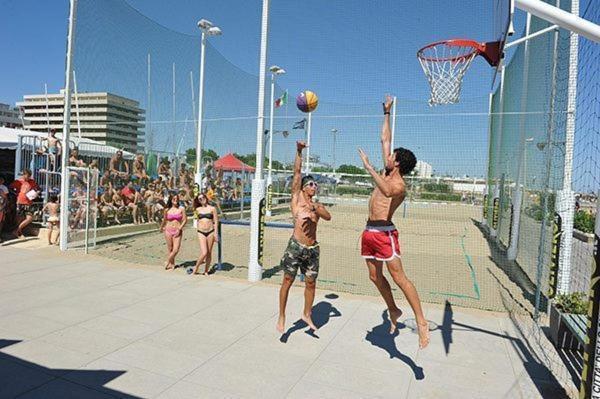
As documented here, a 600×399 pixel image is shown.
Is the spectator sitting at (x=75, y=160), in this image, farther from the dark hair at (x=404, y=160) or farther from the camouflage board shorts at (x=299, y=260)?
the dark hair at (x=404, y=160)

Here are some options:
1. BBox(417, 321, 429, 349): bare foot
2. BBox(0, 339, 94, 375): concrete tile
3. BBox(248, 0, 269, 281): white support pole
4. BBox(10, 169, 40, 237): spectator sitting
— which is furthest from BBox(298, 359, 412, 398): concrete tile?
A: BBox(10, 169, 40, 237): spectator sitting

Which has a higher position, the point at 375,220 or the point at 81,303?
the point at 375,220

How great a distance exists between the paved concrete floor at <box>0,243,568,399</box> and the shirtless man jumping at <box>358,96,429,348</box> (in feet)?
2.18

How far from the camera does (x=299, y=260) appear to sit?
459 centimetres

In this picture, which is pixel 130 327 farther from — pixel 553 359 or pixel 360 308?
pixel 553 359

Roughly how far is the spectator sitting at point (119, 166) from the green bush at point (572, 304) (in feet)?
34.9

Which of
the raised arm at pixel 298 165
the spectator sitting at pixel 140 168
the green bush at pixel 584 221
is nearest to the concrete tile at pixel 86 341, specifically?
the raised arm at pixel 298 165

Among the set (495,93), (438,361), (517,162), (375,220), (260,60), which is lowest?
(438,361)

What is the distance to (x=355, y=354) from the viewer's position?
428 centimetres

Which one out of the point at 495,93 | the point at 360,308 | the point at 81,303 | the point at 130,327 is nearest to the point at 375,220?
the point at 360,308

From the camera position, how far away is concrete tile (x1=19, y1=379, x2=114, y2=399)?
10.4 feet

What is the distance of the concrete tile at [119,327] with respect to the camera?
4.47 metres

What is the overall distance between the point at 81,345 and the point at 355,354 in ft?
8.89

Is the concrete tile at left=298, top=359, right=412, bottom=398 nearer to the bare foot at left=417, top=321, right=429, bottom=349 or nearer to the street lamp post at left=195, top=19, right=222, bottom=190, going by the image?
the bare foot at left=417, top=321, right=429, bottom=349
